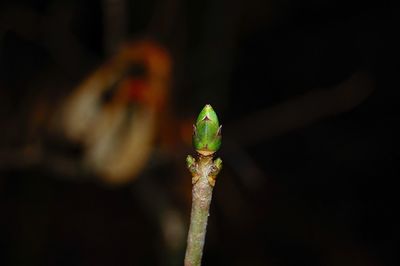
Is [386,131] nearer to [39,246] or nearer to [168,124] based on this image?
[168,124]

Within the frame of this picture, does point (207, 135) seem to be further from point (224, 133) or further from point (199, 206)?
point (224, 133)

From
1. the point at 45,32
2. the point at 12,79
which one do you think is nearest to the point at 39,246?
the point at 12,79

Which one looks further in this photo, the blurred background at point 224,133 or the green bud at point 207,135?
the blurred background at point 224,133

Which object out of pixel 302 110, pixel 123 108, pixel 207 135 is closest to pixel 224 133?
pixel 302 110

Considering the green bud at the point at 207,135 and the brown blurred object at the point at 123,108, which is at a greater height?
the brown blurred object at the point at 123,108

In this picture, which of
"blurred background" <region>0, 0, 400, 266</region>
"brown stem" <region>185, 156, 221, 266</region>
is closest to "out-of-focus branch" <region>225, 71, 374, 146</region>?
"blurred background" <region>0, 0, 400, 266</region>

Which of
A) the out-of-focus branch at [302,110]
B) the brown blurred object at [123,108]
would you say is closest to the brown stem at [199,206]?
the brown blurred object at [123,108]

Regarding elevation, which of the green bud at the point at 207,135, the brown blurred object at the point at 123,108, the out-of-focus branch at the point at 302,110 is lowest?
the green bud at the point at 207,135

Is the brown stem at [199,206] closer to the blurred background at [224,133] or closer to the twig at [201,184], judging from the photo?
the twig at [201,184]
